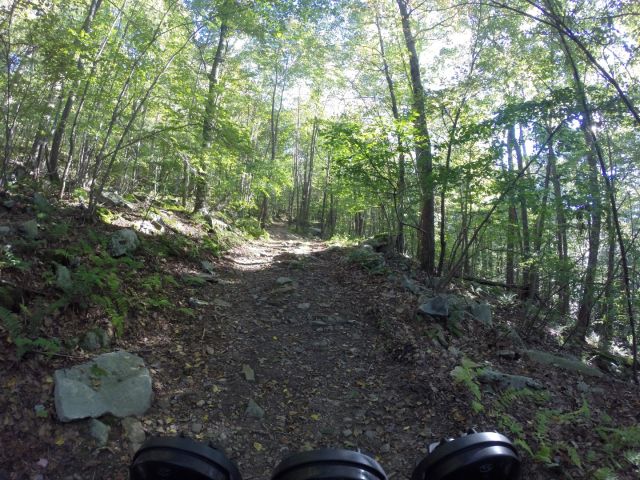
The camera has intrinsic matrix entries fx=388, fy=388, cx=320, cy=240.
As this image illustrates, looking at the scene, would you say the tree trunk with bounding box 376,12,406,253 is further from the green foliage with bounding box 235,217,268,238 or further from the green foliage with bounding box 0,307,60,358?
the green foliage with bounding box 235,217,268,238

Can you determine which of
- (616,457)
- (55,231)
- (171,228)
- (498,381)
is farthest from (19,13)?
(616,457)

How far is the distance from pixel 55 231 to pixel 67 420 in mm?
3519

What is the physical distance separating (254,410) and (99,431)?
1526 mm

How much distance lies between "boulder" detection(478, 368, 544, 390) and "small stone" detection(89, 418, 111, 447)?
13.9 feet

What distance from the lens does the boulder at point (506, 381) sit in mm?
4957

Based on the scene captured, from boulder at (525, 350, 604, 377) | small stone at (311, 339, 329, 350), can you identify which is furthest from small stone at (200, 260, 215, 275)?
boulder at (525, 350, 604, 377)

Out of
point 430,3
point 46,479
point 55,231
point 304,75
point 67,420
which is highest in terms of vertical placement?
point 304,75

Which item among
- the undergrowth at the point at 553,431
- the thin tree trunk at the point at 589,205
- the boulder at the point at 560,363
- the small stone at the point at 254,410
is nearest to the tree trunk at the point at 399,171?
the thin tree trunk at the point at 589,205

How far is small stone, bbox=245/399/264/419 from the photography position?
4277 mm

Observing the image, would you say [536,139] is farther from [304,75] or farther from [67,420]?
[304,75]

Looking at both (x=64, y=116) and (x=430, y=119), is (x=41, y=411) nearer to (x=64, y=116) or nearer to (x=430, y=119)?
(x=64, y=116)

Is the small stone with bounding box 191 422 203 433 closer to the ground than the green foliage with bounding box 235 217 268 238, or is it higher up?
closer to the ground

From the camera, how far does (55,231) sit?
5.93 m

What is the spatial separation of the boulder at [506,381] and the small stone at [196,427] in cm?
343
